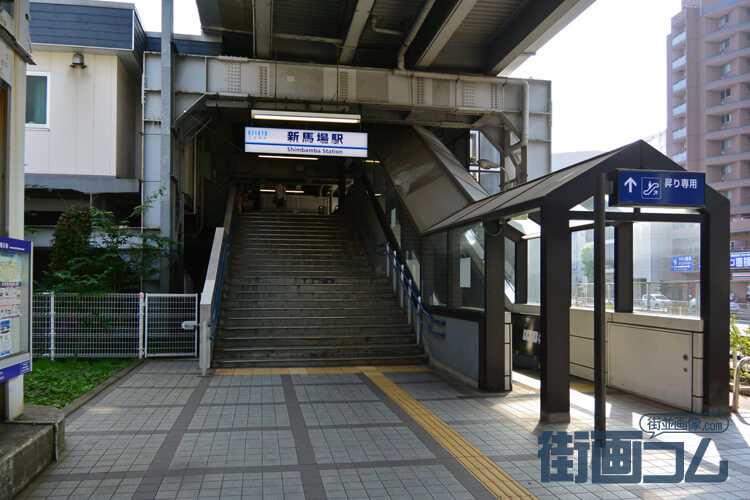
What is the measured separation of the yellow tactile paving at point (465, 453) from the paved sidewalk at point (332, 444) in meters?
0.02

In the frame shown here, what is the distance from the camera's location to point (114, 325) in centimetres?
1021

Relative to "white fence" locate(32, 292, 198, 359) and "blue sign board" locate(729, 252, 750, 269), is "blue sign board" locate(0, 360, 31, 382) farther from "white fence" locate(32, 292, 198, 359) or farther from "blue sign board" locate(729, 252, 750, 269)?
"blue sign board" locate(729, 252, 750, 269)

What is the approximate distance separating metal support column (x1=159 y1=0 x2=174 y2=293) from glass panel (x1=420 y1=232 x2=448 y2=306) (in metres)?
5.51

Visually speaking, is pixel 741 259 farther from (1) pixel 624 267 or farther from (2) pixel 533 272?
(1) pixel 624 267

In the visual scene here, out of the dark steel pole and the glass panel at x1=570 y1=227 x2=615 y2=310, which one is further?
the glass panel at x1=570 y1=227 x2=615 y2=310

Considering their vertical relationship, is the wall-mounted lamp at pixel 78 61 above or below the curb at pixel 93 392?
above

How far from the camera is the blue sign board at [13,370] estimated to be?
443cm

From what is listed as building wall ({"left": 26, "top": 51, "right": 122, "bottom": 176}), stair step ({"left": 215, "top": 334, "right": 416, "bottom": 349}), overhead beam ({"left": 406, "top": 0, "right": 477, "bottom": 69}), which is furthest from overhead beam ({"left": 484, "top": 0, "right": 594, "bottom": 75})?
building wall ({"left": 26, "top": 51, "right": 122, "bottom": 176})

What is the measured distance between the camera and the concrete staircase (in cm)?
1020

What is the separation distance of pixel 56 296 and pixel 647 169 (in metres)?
9.69

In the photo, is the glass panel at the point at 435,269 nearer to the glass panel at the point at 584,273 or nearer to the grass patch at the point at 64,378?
the glass panel at the point at 584,273

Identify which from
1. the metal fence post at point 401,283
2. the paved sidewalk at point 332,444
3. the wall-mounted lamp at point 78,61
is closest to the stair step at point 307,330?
the metal fence post at point 401,283

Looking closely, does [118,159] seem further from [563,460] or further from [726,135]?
[726,135]

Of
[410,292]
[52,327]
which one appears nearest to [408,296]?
[410,292]
